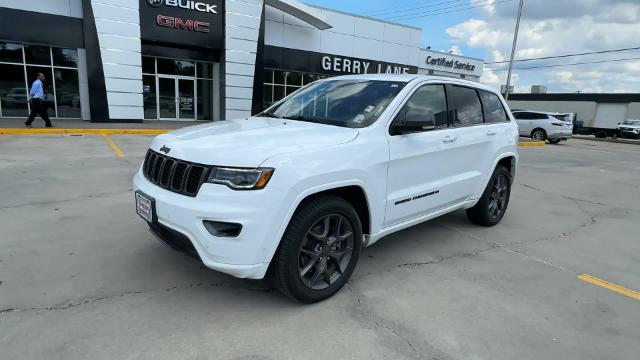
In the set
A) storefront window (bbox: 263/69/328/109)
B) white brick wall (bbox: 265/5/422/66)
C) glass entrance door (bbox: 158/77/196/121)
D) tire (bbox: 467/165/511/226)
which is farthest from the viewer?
storefront window (bbox: 263/69/328/109)

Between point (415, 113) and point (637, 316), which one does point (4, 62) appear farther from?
point (637, 316)

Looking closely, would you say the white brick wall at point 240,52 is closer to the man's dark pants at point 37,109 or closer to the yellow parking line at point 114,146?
the yellow parking line at point 114,146

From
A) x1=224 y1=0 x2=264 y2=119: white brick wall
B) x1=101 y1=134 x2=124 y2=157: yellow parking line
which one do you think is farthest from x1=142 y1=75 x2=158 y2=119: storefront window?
x1=101 y1=134 x2=124 y2=157: yellow parking line

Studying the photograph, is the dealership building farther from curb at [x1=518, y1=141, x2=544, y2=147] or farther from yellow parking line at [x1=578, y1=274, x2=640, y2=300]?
yellow parking line at [x1=578, y1=274, x2=640, y2=300]

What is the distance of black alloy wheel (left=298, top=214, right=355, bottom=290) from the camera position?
10.4ft

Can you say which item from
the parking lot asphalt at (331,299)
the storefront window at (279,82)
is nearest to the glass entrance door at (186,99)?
the storefront window at (279,82)

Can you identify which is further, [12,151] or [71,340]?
[12,151]

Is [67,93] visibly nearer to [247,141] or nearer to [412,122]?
[247,141]

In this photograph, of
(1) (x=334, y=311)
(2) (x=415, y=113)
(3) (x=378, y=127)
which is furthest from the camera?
(2) (x=415, y=113)

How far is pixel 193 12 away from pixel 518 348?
1915 centimetres

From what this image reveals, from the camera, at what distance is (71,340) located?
105 inches

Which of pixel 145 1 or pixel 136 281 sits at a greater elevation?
pixel 145 1

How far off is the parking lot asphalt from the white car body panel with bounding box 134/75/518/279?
1.60 ft

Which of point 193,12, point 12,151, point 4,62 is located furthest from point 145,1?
point 12,151
